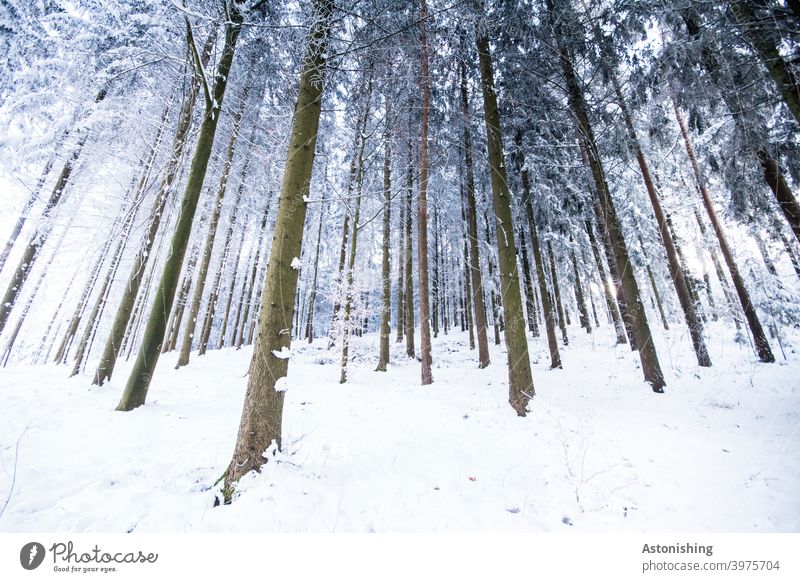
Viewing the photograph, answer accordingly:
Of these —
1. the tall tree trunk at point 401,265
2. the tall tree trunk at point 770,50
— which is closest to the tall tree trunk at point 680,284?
the tall tree trunk at point 770,50

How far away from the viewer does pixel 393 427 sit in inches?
204

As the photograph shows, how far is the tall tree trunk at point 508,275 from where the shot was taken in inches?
244

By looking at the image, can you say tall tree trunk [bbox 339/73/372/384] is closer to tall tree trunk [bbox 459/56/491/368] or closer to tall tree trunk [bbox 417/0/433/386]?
tall tree trunk [bbox 417/0/433/386]

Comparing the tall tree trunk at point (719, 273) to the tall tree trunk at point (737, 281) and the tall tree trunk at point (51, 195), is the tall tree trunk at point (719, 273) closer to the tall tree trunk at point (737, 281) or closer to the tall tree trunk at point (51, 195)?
the tall tree trunk at point (737, 281)

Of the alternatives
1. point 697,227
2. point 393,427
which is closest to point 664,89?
point 393,427

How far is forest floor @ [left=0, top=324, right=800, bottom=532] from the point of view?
2.60 m

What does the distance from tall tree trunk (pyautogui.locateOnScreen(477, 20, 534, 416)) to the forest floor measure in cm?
61

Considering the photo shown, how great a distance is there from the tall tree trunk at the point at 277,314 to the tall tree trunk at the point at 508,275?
432 cm

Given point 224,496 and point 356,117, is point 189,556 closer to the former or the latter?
point 224,496

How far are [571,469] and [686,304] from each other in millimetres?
8029

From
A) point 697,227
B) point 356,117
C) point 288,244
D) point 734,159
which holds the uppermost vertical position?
point 356,117

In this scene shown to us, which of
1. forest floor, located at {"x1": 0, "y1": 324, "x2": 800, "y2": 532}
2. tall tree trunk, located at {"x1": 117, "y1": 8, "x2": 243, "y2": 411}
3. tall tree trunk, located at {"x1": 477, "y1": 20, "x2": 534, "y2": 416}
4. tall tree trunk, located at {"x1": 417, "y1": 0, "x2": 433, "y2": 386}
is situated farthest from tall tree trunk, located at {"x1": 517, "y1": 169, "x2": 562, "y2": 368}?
tall tree trunk, located at {"x1": 117, "y1": 8, "x2": 243, "y2": 411}

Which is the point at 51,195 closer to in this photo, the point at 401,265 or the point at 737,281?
the point at 401,265

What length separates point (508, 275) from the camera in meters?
6.34
